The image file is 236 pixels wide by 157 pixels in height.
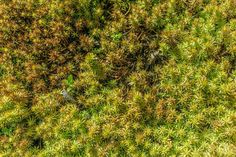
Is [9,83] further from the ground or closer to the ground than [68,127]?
further from the ground

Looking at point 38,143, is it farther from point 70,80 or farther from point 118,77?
point 118,77

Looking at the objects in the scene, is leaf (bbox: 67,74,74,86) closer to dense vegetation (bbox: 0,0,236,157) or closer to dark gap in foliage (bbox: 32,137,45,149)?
dense vegetation (bbox: 0,0,236,157)

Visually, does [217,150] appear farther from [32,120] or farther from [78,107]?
[32,120]

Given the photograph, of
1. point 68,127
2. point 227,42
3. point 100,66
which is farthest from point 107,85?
point 227,42

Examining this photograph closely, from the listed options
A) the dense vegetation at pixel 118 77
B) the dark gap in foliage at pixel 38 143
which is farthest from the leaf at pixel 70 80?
the dark gap in foliage at pixel 38 143

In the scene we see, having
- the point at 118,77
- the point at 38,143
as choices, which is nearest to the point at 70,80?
the point at 118,77

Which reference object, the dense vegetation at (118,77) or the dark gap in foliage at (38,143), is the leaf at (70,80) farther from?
the dark gap in foliage at (38,143)

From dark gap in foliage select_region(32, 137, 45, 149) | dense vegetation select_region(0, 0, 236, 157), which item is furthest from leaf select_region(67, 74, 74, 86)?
dark gap in foliage select_region(32, 137, 45, 149)

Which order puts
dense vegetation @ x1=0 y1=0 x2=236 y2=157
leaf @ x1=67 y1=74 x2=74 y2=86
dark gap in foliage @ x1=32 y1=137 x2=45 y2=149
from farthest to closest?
leaf @ x1=67 y1=74 x2=74 y2=86, dark gap in foliage @ x1=32 y1=137 x2=45 y2=149, dense vegetation @ x1=0 y1=0 x2=236 y2=157

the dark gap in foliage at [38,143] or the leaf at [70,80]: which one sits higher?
the leaf at [70,80]
